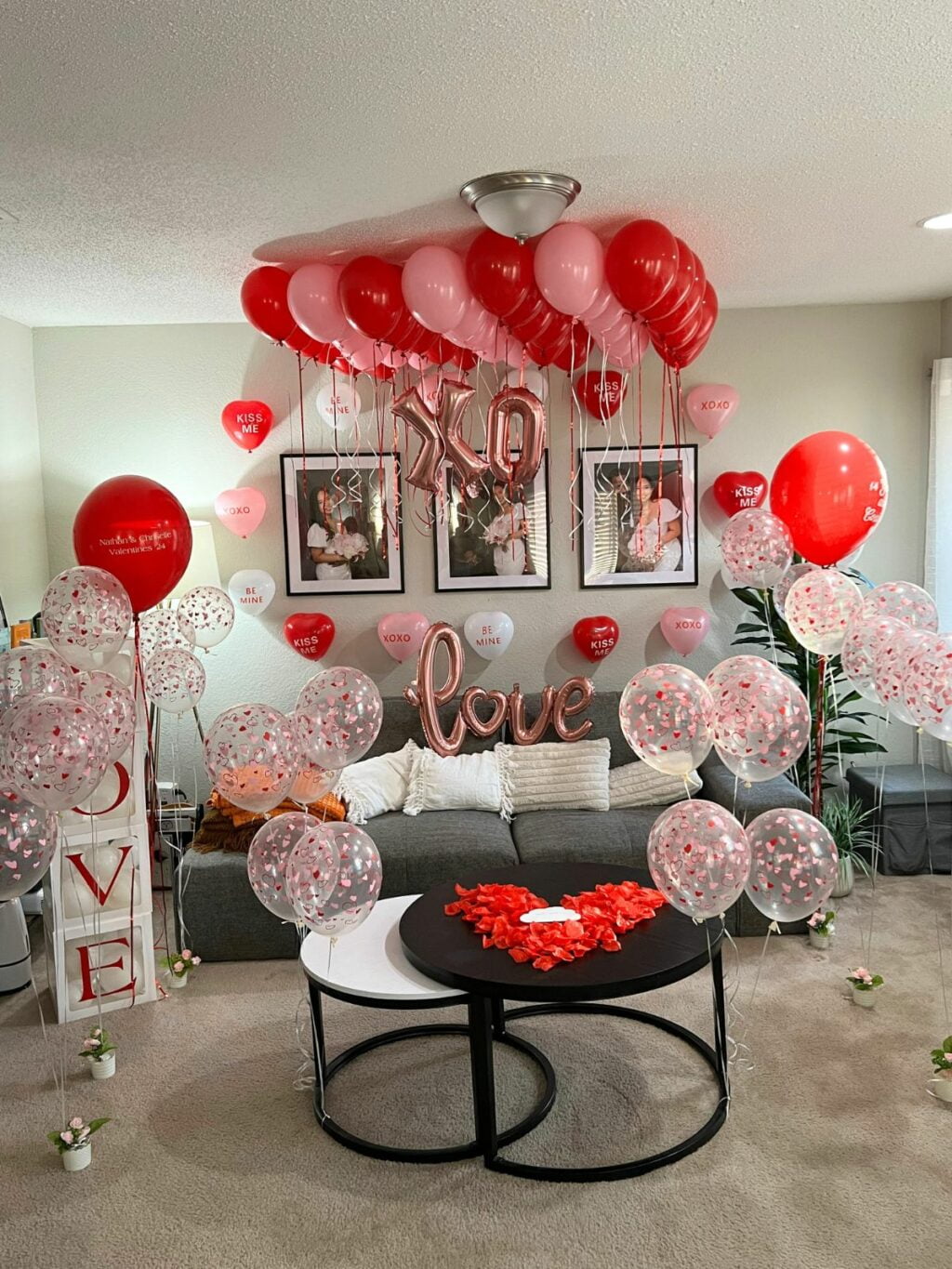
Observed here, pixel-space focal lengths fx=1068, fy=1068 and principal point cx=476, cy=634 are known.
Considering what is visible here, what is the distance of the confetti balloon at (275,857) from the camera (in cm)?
275

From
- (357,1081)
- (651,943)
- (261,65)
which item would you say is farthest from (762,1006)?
(261,65)

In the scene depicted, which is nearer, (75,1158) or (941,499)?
(75,1158)

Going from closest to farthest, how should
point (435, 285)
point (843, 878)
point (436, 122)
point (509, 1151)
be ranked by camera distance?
point (436, 122)
point (509, 1151)
point (435, 285)
point (843, 878)

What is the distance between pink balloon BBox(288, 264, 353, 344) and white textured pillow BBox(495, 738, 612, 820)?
6.02 feet

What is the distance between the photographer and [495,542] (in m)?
4.91

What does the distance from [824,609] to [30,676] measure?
2.27 metres

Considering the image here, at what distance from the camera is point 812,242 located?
3672 millimetres

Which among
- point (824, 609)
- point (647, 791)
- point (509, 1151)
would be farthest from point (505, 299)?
point (509, 1151)

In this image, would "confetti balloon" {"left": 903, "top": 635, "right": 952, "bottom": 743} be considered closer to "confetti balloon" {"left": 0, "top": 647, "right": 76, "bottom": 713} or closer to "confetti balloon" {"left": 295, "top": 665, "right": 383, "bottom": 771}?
"confetti balloon" {"left": 295, "top": 665, "right": 383, "bottom": 771}

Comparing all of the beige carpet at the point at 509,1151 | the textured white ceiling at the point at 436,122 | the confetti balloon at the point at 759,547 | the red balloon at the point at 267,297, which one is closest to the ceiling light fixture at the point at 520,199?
the textured white ceiling at the point at 436,122

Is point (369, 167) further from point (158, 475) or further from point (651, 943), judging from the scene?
point (158, 475)

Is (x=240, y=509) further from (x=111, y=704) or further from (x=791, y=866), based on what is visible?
(x=791, y=866)

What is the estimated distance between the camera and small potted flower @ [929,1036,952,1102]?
2.85 metres

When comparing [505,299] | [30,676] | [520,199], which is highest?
[520,199]
